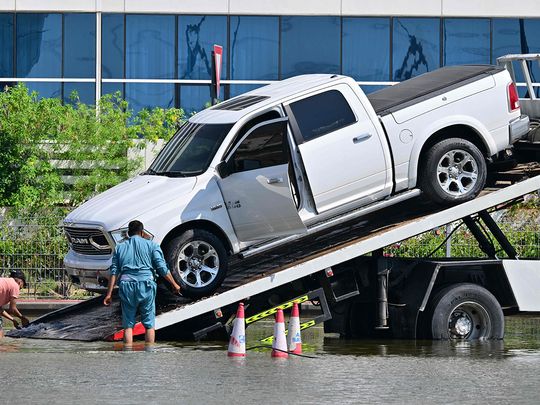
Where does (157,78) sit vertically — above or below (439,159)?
above

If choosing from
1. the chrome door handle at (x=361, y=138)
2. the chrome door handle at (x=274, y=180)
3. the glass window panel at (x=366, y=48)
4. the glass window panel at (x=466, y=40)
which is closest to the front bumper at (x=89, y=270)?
the chrome door handle at (x=274, y=180)

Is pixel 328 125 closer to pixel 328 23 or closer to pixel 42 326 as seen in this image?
Answer: pixel 42 326

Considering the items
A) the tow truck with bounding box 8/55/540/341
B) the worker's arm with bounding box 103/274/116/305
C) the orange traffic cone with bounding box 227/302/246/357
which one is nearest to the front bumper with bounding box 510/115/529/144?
the tow truck with bounding box 8/55/540/341

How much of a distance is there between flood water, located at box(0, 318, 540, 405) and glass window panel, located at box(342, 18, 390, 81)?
69.7 feet

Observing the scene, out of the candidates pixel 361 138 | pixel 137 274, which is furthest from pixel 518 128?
pixel 137 274

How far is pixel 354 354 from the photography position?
14.6 m

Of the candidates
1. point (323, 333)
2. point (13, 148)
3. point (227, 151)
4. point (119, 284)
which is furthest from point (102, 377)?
point (13, 148)

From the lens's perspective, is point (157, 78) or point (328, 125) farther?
point (157, 78)

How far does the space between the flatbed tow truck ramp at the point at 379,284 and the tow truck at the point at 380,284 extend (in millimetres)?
12

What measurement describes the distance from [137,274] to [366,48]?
74.8 feet

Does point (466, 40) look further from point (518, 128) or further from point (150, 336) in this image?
point (150, 336)

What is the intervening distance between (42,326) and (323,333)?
13.8 feet

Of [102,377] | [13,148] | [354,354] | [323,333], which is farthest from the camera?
[13,148]

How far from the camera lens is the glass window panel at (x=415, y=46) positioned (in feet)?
119
